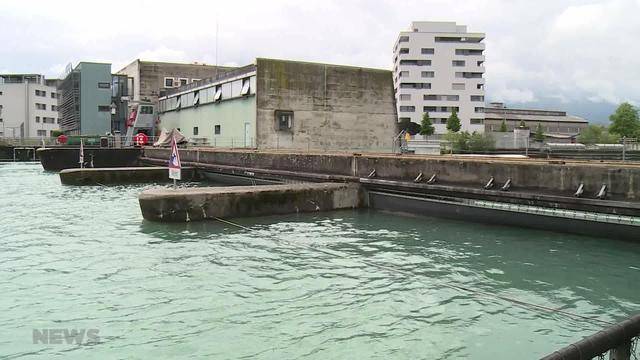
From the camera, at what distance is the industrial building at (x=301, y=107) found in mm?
42531

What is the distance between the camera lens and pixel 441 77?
347ft

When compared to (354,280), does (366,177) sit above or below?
above

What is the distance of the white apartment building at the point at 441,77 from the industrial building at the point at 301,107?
58.4 m

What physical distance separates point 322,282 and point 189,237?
17.8 ft

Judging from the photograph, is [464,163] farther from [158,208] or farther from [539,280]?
[158,208]

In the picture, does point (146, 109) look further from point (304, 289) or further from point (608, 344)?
point (608, 344)

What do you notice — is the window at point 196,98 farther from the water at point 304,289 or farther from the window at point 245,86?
the water at point 304,289

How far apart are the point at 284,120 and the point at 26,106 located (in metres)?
84.8

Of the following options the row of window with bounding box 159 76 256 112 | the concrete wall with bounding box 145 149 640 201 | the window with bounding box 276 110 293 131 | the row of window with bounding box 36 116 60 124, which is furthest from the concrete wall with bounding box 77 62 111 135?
the concrete wall with bounding box 145 149 640 201

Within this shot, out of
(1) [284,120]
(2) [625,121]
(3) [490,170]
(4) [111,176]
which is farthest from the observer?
(2) [625,121]

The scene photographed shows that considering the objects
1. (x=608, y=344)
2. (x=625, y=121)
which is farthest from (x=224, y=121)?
(x=625, y=121)

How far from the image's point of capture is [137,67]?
233ft

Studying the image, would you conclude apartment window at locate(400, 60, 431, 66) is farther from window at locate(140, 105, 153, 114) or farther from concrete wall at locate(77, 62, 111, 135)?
concrete wall at locate(77, 62, 111, 135)

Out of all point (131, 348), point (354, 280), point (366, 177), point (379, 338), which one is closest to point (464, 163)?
point (366, 177)
